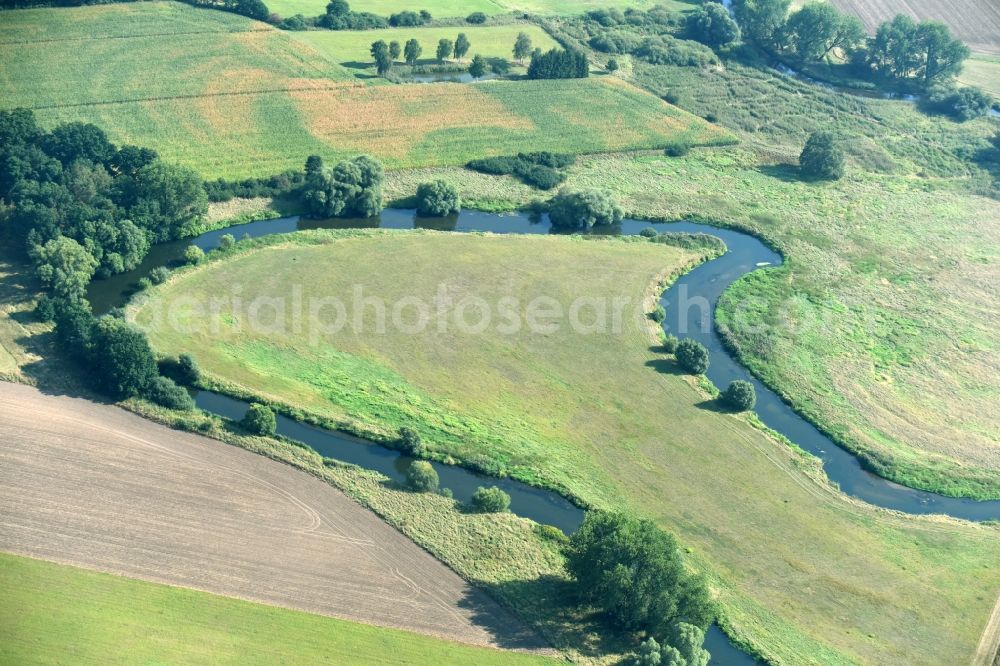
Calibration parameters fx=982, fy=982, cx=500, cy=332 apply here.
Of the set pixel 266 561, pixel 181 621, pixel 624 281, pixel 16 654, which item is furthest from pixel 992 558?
pixel 16 654

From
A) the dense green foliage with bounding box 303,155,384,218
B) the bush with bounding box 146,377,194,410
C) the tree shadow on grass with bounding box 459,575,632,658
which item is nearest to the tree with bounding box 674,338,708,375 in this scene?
the tree shadow on grass with bounding box 459,575,632,658

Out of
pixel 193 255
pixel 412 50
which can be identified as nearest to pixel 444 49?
pixel 412 50

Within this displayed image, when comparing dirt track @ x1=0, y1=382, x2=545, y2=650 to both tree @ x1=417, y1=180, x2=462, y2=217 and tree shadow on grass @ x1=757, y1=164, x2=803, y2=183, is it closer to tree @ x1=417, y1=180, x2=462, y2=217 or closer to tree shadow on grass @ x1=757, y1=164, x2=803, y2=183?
tree @ x1=417, y1=180, x2=462, y2=217

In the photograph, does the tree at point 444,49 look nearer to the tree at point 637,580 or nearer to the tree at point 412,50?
the tree at point 412,50

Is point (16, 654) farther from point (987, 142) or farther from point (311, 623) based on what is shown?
point (987, 142)

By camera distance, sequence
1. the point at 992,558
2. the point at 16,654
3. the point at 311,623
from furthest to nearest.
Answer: the point at 992,558 < the point at 311,623 < the point at 16,654

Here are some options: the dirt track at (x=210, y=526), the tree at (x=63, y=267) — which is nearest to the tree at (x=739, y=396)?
the dirt track at (x=210, y=526)
